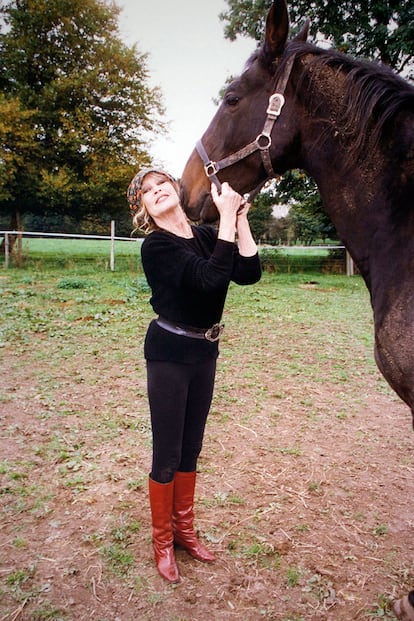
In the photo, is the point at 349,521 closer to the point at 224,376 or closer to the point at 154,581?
the point at 154,581

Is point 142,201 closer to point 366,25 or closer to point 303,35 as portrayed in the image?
point 303,35

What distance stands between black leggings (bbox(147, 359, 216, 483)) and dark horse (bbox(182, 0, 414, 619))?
74 centimetres

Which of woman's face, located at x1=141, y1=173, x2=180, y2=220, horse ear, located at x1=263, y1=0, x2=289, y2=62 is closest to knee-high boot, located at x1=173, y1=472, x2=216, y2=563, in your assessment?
woman's face, located at x1=141, y1=173, x2=180, y2=220

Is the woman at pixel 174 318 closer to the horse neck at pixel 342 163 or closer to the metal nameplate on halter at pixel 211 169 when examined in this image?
the metal nameplate on halter at pixel 211 169

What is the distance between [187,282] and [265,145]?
0.68 metres

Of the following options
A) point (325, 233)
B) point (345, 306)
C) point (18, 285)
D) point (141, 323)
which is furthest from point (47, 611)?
point (325, 233)

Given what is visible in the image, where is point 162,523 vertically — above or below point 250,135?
below

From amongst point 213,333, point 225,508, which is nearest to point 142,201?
point 213,333

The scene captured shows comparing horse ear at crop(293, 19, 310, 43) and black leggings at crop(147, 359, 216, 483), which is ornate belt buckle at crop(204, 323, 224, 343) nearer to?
black leggings at crop(147, 359, 216, 483)

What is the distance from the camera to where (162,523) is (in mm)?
2107

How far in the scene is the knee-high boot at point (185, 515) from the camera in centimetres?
220

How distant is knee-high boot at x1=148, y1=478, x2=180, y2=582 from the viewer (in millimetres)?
2074

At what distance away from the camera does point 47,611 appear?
181 cm

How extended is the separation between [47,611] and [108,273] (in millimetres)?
11233
